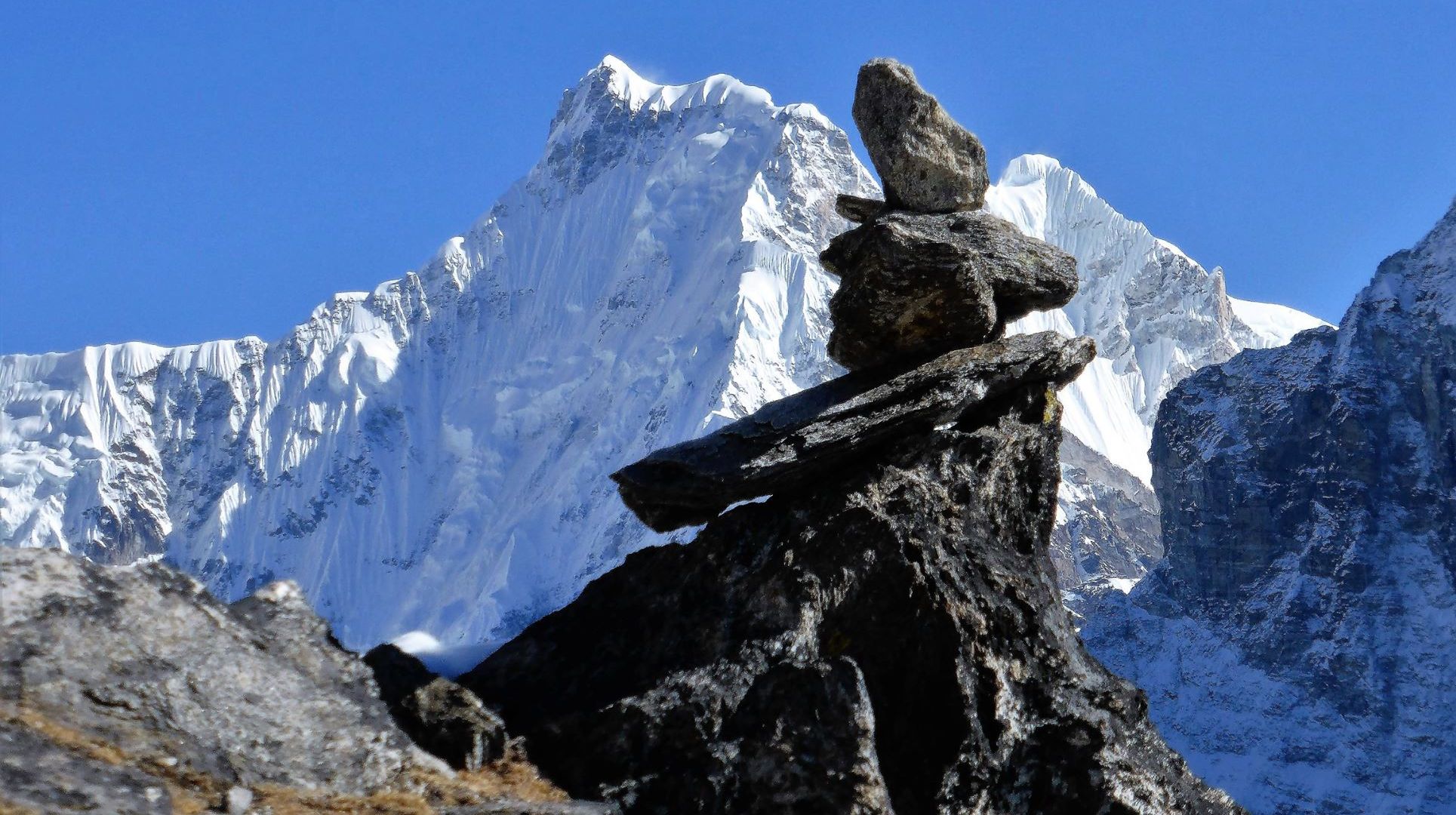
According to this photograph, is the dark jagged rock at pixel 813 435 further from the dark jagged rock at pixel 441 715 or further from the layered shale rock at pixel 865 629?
the dark jagged rock at pixel 441 715

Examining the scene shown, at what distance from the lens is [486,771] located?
1667 cm

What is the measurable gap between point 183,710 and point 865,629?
7.38 meters

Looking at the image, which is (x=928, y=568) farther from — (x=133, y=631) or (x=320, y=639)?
(x=133, y=631)

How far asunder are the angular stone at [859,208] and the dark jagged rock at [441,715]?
9.16m

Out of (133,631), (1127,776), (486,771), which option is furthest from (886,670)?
(133,631)

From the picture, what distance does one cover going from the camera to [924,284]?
21469 mm

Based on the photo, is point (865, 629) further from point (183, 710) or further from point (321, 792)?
point (183, 710)

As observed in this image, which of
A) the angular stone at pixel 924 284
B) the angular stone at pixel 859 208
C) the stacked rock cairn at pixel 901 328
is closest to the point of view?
the stacked rock cairn at pixel 901 328

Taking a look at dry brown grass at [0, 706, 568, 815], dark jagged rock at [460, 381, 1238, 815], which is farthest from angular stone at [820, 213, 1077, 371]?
dry brown grass at [0, 706, 568, 815]

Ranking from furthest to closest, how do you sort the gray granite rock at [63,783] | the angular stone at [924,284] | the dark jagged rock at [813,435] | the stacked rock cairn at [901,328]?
1. the angular stone at [924,284]
2. the stacked rock cairn at [901,328]
3. the dark jagged rock at [813,435]
4. the gray granite rock at [63,783]

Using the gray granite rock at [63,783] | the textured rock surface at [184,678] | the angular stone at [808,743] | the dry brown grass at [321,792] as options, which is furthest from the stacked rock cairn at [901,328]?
the gray granite rock at [63,783]

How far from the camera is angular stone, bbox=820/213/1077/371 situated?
2142 centimetres

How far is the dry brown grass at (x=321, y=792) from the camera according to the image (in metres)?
13.5

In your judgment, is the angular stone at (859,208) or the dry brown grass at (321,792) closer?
the dry brown grass at (321,792)
